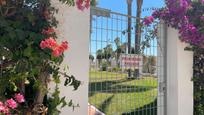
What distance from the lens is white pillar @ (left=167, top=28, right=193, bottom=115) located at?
6.49 metres

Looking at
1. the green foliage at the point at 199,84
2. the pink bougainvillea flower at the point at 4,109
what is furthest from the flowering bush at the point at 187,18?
the pink bougainvillea flower at the point at 4,109

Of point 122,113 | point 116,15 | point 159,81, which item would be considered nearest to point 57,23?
point 116,15

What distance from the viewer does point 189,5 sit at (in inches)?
250

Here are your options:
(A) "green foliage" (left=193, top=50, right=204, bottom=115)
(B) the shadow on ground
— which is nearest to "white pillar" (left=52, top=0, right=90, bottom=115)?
(B) the shadow on ground

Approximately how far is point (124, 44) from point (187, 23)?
135 centimetres

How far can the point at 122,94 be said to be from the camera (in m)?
5.77

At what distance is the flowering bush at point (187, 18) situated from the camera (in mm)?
6328

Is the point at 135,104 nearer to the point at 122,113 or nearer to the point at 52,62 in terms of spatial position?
the point at 122,113

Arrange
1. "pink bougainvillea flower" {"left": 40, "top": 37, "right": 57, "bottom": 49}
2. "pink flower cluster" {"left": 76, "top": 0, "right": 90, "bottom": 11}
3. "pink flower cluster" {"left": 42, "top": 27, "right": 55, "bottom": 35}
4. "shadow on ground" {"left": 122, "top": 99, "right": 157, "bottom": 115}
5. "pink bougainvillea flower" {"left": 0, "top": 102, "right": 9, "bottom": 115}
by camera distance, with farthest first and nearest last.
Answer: "shadow on ground" {"left": 122, "top": 99, "right": 157, "bottom": 115} → "pink flower cluster" {"left": 76, "top": 0, "right": 90, "bottom": 11} → "pink flower cluster" {"left": 42, "top": 27, "right": 55, "bottom": 35} → "pink bougainvillea flower" {"left": 40, "top": 37, "right": 57, "bottom": 49} → "pink bougainvillea flower" {"left": 0, "top": 102, "right": 9, "bottom": 115}

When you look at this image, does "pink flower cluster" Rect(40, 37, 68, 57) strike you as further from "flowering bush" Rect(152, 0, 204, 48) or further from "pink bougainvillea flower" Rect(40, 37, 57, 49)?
"flowering bush" Rect(152, 0, 204, 48)

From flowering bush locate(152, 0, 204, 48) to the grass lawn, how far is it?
0.96m

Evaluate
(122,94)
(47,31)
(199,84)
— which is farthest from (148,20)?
(47,31)

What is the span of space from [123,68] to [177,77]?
1288mm

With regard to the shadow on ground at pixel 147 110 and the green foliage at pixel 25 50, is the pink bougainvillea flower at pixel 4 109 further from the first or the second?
the shadow on ground at pixel 147 110
